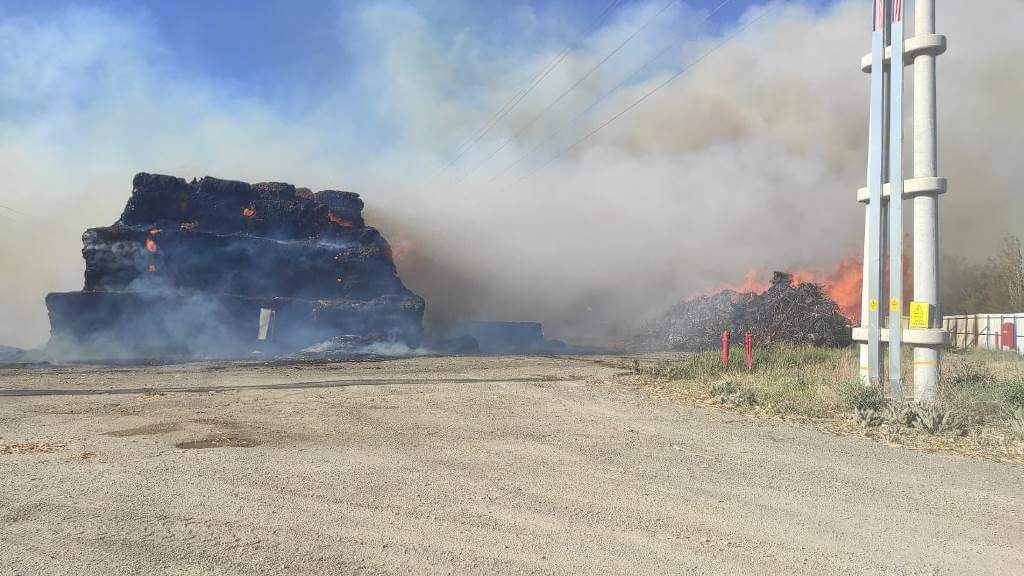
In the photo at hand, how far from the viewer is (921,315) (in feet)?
36.6

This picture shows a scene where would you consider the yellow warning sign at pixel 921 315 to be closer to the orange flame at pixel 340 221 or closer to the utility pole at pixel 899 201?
the utility pole at pixel 899 201

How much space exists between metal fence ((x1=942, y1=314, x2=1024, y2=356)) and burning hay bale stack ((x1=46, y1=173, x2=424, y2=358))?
26.2 metres

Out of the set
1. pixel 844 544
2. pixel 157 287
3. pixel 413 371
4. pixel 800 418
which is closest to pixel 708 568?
pixel 844 544

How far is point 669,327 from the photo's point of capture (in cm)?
3738

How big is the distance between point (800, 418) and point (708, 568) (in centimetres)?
735

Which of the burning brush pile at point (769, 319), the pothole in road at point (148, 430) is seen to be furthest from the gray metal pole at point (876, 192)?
the burning brush pile at point (769, 319)

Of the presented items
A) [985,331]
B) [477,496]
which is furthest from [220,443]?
[985,331]

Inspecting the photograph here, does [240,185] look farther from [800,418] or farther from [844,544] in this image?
[844,544]

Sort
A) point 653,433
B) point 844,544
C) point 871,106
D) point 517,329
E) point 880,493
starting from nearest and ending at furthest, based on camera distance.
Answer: point 844,544
point 880,493
point 653,433
point 871,106
point 517,329

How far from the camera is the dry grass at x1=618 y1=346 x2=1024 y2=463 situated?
9.30m

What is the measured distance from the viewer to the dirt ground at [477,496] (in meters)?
4.60

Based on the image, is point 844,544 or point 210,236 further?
point 210,236

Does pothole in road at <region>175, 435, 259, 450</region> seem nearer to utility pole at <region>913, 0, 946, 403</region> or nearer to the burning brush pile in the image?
utility pole at <region>913, 0, 946, 403</region>

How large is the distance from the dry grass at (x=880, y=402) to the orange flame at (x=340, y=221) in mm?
25638
